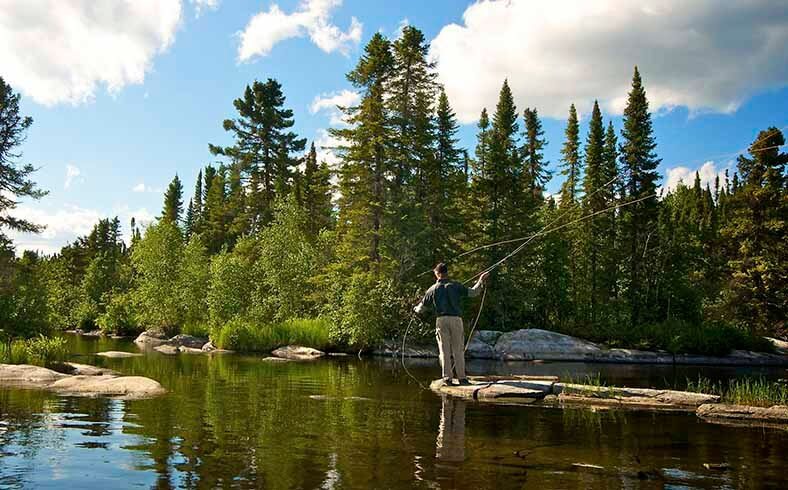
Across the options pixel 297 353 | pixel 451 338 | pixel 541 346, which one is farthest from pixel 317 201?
pixel 451 338

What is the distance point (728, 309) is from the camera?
4000 centimetres

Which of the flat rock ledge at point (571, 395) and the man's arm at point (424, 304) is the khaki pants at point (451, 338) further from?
the flat rock ledge at point (571, 395)

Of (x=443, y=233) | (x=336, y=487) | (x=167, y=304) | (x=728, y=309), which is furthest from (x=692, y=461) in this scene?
(x=167, y=304)

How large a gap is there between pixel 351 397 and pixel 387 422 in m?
3.90

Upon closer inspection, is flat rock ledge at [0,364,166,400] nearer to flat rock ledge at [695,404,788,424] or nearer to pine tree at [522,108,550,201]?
flat rock ledge at [695,404,788,424]

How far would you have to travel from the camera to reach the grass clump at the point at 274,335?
1401 inches

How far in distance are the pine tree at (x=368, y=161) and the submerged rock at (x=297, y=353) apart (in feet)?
20.3

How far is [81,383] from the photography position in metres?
15.1

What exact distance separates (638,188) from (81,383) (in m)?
40.9

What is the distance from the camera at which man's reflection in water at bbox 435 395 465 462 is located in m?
8.45

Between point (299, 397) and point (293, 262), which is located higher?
point (293, 262)

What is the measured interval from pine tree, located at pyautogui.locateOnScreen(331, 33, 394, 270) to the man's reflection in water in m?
23.5

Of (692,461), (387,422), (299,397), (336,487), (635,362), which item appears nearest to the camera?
(336,487)

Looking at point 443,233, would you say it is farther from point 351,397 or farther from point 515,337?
point 351,397
